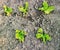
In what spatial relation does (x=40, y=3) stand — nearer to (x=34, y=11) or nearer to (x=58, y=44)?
(x=34, y=11)

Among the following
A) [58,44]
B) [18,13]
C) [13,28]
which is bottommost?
[58,44]

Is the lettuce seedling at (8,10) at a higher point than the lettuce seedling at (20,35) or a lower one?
higher

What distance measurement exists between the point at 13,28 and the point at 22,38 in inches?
11.2

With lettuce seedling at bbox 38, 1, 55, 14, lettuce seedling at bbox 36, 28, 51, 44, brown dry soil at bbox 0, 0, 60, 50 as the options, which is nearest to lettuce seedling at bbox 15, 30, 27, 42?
brown dry soil at bbox 0, 0, 60, 50

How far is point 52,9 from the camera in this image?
3590mm

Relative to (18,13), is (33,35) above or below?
below

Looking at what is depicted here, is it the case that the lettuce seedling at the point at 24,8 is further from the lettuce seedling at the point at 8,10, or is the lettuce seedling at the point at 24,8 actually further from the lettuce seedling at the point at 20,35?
the lettuce seedling at the point at 20,35

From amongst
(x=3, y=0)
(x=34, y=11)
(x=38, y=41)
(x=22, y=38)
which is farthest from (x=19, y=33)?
(x=3, y=0)

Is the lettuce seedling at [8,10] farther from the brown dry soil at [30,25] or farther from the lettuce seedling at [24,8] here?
the lettuce seedling at [24,8]

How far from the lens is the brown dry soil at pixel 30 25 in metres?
3.25

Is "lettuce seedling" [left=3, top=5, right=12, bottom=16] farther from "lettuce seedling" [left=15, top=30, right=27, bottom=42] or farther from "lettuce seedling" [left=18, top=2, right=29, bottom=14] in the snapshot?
"lettuce seedling" [left=15, top=30, right=27, bottom=42]

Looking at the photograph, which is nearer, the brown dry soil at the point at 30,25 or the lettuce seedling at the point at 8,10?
the brown dry soil at the point at 30,25

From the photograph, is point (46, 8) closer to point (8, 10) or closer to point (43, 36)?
point (43, 36)

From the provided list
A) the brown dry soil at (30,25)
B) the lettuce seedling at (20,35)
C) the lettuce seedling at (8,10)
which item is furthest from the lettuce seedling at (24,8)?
the lettuce seedling at (20,35)
